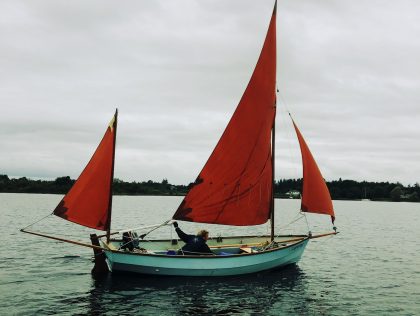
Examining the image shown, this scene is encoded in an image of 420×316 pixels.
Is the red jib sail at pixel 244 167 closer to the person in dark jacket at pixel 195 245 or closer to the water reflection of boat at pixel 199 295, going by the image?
the person in dark jacket at pixel 195 245

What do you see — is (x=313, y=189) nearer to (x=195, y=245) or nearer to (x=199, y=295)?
(x=195, y=245)

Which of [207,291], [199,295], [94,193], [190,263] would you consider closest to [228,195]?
[190,263]

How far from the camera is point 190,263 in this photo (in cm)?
2083

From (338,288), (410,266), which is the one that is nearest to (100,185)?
(338,288)

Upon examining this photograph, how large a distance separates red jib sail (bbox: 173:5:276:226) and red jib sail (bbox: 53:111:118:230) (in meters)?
3.50

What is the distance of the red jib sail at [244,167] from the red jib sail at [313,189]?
186 cm

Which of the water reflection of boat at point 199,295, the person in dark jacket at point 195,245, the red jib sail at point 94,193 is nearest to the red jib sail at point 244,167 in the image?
the person in dark jacket at point 195,245

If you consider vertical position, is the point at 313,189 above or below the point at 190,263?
above

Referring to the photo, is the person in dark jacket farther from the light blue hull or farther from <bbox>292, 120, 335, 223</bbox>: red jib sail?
<bbox>292, 120, 335, 223</bbox>: red jib sail

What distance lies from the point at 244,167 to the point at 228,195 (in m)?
1.61

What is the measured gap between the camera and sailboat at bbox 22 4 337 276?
20.6 metres

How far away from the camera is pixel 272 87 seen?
74.9 ft

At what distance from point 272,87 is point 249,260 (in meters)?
8.75

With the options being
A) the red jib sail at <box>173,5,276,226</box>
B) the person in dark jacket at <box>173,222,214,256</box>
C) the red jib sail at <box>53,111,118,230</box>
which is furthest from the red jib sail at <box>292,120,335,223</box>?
the red jib sail at <box>53,111,118,230</box>
